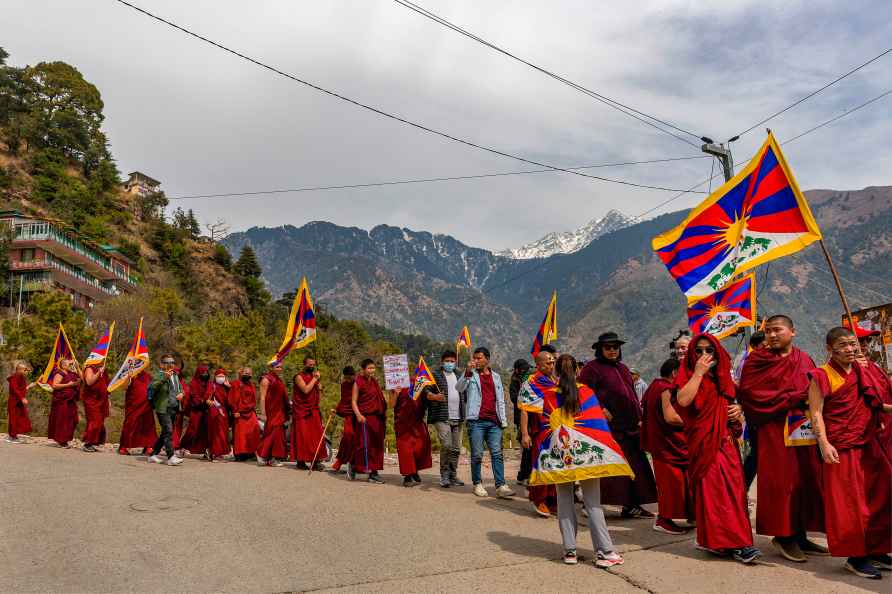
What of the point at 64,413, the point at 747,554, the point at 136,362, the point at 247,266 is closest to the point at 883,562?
the point at 747,554

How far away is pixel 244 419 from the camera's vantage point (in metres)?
13.9

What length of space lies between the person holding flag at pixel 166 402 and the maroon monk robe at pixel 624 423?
25.9ft

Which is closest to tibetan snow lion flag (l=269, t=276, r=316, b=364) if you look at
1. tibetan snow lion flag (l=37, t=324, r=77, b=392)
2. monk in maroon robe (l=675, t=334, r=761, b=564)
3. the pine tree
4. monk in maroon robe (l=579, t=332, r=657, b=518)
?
tibetan snow lion flag (l=37, t=324, r=77, b=392)

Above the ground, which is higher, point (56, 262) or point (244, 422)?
point (56, 262)

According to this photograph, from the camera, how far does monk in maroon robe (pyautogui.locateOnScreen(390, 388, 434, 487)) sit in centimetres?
1057

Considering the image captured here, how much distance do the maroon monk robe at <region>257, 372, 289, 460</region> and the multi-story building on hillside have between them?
42.3m

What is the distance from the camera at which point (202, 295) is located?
75.2 meters

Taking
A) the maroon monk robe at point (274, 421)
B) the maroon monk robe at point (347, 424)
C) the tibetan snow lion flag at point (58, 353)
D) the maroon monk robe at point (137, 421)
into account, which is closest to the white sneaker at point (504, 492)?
the maroon monk robe at point (347, 424)

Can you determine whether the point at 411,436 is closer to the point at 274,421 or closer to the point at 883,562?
the point at 274,421

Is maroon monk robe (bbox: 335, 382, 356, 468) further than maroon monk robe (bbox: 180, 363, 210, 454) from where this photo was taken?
No

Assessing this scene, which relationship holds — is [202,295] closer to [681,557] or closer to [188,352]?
[188,352]

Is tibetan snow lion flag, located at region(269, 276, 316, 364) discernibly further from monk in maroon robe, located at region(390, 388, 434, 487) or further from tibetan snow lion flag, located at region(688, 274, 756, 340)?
tibetan snow lion flag, located at region(688, 274, 756, 340)

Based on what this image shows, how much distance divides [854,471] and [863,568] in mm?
697

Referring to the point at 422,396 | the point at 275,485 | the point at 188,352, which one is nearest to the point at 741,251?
the point at 422,396
